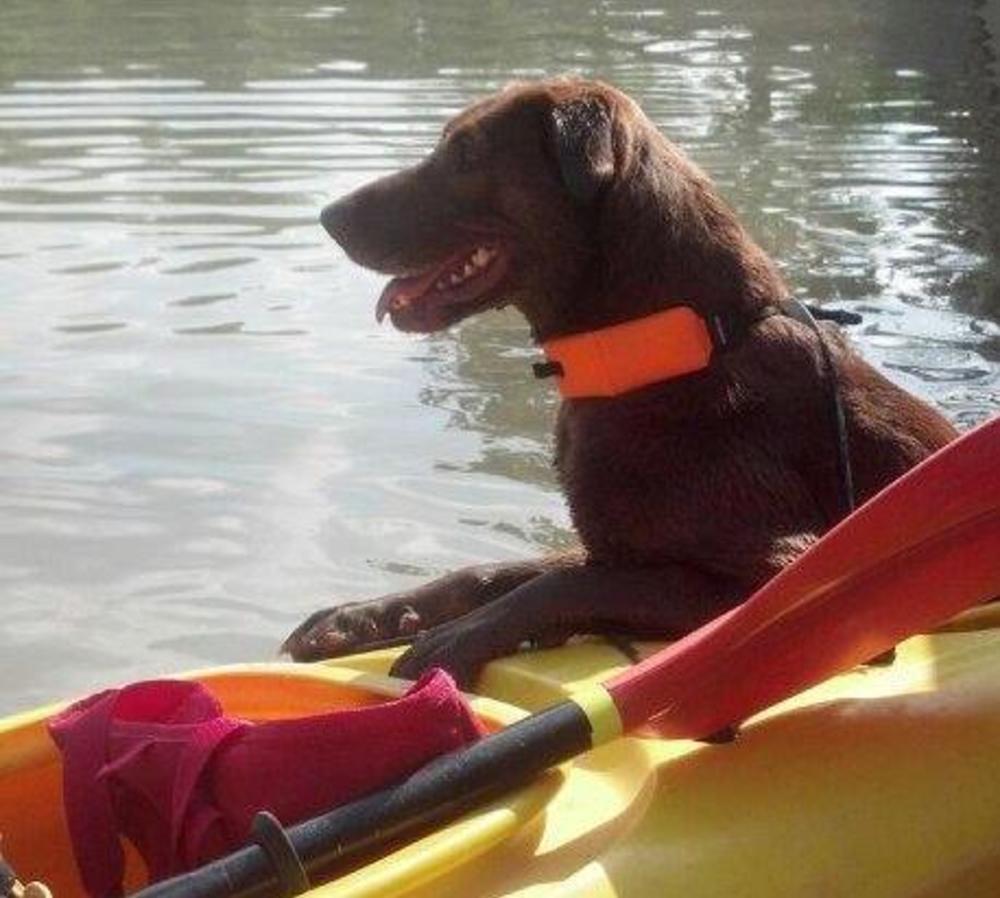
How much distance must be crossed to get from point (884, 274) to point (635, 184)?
5.26m

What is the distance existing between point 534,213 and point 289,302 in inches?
174

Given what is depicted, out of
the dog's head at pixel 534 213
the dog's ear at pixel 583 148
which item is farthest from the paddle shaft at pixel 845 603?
the dog's ear at pixel 583 148

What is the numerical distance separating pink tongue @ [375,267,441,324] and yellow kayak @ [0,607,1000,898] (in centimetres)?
91

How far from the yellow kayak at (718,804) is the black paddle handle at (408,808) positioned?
3 cm

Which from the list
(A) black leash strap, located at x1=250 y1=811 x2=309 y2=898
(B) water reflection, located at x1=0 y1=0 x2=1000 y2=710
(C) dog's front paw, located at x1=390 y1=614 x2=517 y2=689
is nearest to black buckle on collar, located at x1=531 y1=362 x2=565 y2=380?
(C) dog's front paw, located at x1=390 y1=614 x2=517 y2=689

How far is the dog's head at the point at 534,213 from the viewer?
378 cm

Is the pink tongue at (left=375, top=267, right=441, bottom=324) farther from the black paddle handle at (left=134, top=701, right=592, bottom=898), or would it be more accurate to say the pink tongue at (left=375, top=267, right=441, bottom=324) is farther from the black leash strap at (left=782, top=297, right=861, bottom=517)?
the black paddle handle at (left=134, top=701, right=592, bottom=898)

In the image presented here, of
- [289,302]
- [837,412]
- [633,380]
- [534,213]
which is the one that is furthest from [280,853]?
[289,302]

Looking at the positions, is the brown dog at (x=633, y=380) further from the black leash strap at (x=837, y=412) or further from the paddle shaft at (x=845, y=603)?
the paddle shaft at (x=845, y=603)

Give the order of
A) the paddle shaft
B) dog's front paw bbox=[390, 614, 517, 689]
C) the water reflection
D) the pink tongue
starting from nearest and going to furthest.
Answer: the paddle shaft
dog's front paw bbox=[390, 614, 517, 689]
the pink tongue
the water reflection

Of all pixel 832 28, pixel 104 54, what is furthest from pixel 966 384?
pixel 832 28

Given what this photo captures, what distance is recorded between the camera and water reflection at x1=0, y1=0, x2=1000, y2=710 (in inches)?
215

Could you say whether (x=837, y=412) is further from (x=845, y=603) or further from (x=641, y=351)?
(x=845, y=603)

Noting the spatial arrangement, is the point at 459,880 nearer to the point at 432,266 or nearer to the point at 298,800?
the point at 298,800
